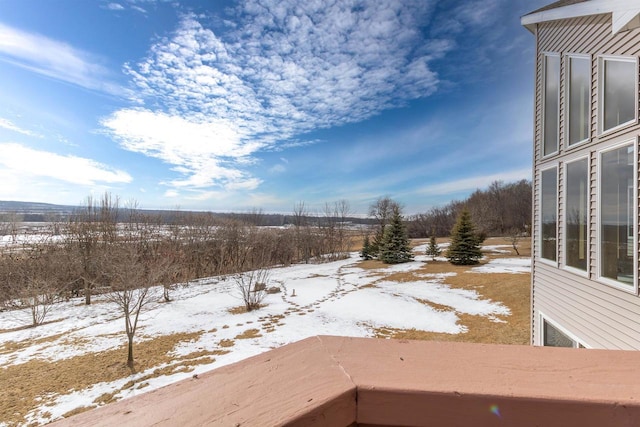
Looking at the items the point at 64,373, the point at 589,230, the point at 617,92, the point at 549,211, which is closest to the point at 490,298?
the point at 549,211

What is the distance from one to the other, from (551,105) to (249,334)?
929 cm

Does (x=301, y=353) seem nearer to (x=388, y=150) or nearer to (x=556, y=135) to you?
(x=556, y=135)

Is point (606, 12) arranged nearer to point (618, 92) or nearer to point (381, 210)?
point (618, 92)

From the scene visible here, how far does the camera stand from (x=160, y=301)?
12.3 meters

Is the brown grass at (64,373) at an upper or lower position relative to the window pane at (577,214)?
lower

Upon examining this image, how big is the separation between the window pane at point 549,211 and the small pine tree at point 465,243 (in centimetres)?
1448

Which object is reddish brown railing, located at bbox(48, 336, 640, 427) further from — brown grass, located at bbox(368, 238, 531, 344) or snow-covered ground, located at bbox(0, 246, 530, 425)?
brown grass, located at bbox(368, 238, 531, 344)

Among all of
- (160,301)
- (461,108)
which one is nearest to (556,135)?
(461,108)

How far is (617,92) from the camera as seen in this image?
3.45m

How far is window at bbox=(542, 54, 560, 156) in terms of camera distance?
16.0 feet

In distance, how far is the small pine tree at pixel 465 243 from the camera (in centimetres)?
1873

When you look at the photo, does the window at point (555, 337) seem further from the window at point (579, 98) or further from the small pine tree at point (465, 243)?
the small pine tree at point (465, 243)

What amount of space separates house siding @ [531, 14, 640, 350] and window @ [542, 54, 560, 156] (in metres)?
0.13

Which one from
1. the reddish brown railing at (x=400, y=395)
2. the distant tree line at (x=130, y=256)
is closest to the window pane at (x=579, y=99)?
the reddish brown railing at (x=400, y=395)
